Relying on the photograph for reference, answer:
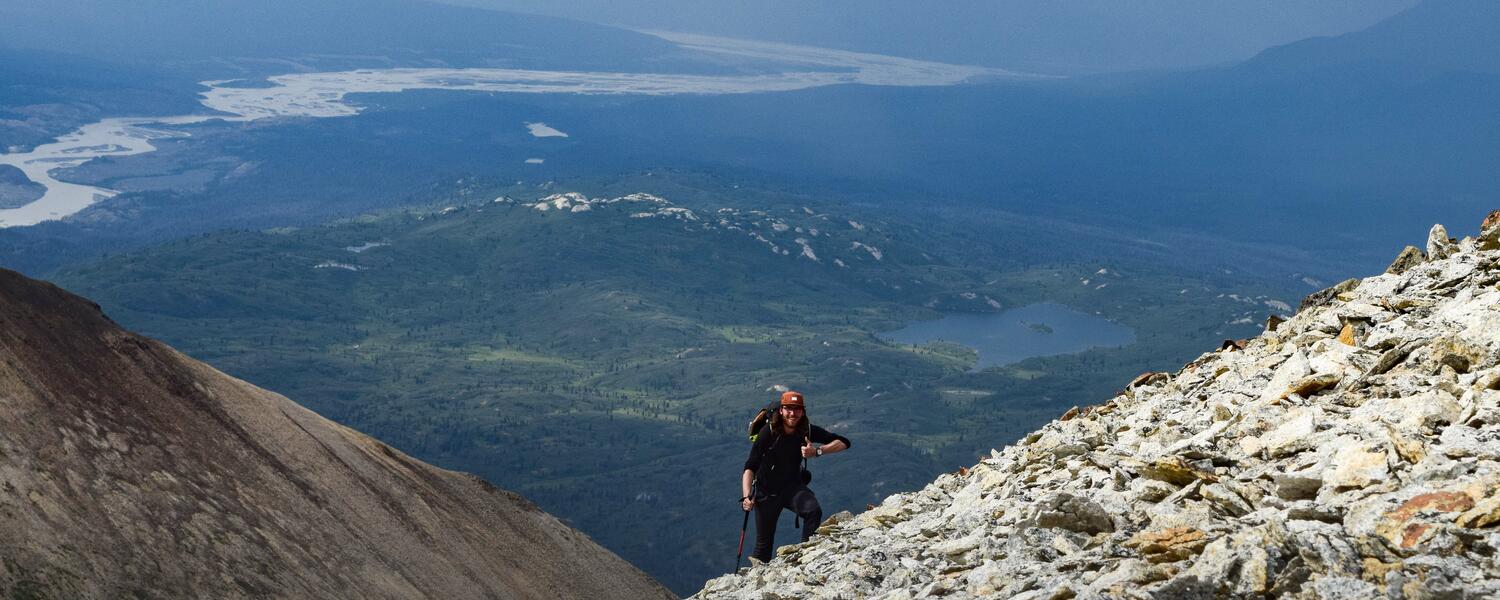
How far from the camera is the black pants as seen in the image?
29.5 meters

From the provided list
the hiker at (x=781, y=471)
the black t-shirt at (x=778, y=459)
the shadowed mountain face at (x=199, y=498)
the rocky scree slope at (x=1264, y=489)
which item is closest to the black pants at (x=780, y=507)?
the hiker at (x=781, y=471)

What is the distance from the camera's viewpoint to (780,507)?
29766 mm

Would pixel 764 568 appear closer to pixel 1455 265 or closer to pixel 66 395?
pixel 1455 265

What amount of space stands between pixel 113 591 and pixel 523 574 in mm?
18333

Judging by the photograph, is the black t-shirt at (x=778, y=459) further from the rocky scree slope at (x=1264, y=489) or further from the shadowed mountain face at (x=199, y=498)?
the shadowed mountain face at (x=199, y=498)

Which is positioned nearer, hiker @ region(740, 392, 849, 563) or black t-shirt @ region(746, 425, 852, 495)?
hiker @ region(740, 392, 849, 563)

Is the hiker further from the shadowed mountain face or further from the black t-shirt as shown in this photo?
the shadowed mountain face

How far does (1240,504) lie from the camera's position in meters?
18.8

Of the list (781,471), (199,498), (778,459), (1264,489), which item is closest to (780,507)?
(781,471)

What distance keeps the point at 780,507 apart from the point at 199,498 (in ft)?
54.8

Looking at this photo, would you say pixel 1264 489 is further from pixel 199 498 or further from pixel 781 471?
pixel 199 498

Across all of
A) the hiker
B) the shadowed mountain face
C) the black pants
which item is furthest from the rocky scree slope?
the shadowed mountain face

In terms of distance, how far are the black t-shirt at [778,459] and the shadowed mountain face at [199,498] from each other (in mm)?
12841

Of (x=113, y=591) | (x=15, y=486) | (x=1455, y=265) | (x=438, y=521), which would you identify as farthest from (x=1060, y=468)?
(x=438, y=521)
